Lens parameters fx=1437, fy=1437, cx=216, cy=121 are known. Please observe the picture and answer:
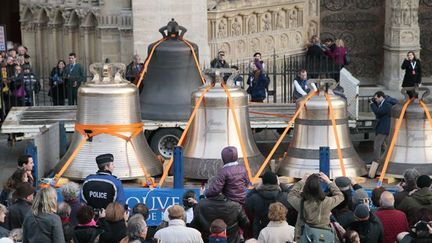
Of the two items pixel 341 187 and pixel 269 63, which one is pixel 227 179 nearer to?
pixel 341 187

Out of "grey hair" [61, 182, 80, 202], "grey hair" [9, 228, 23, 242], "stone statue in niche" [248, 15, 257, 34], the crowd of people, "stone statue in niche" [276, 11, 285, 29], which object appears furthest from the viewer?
"stone statue in niche" [276, 11, 285, 29]

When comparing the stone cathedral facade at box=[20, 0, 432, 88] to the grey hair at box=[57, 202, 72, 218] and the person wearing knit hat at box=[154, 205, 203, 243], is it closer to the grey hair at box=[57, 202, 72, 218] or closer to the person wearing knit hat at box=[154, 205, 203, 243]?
the grey hair at box=[57, 202, 72, 218]

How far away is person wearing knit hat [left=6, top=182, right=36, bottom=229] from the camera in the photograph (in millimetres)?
13333

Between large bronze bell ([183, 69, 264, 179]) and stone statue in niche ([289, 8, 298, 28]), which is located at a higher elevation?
stone statue in niche ([289, 8, 298, 28])

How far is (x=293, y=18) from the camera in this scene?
27.8m

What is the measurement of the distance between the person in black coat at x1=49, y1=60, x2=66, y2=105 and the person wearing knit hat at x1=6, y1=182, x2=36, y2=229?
9.65 meters

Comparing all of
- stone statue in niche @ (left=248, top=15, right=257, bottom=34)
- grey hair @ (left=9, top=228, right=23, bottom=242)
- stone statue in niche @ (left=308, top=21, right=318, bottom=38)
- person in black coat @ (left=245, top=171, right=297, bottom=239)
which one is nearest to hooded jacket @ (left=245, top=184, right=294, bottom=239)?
person in black coat @ (left=245, top=171, right=297, bottom=239)

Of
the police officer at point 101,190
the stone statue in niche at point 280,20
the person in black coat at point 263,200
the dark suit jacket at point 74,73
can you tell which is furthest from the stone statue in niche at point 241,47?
the police officer at point 101,190

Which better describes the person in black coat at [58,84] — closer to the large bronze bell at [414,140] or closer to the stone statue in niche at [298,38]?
the stone statue in niche at [298,38]

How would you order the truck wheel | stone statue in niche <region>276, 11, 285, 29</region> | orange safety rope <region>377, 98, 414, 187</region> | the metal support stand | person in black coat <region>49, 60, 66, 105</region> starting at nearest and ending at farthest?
the metal support stand
orange safety rope <region>377, 98, 414, 187</region>
the truck wheel
person in black coat <region>49, 60, 66, 105</region>
stone statue in niche <region>276, 11, 285, 29</region>

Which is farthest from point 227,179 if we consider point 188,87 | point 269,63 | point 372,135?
point 269,63

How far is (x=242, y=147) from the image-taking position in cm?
1639

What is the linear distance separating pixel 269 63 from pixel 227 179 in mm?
13104

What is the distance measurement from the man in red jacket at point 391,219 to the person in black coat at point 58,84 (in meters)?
10.6
